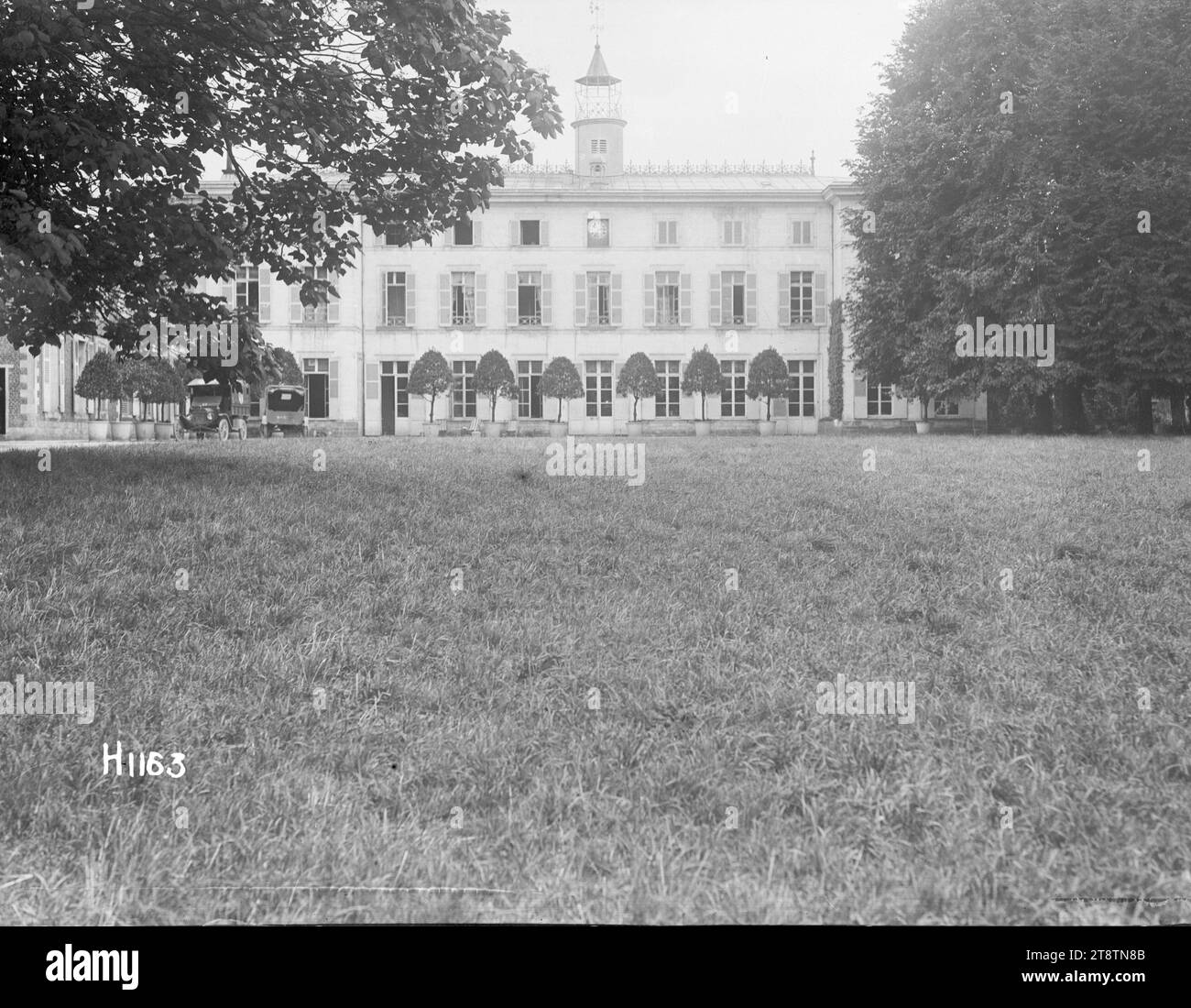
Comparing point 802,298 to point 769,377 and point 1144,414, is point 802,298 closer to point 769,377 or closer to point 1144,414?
point 769,377

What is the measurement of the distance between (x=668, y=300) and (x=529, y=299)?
466 centimetres

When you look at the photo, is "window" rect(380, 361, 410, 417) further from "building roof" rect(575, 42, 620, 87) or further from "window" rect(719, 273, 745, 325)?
"building roof" rect(575, 42, 620, 87)

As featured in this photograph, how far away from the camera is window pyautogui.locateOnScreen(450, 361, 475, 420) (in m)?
32.9

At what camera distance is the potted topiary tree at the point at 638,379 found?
31.1 m

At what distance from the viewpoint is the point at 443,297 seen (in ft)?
112

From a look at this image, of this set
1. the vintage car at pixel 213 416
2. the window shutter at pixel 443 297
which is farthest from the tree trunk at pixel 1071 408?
the window shutter at pixel 443 297

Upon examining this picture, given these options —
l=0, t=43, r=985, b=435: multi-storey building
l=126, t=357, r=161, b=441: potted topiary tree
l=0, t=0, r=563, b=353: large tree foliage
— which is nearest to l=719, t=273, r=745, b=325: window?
l=0, t=43, r=985, b=435: multi-storey building

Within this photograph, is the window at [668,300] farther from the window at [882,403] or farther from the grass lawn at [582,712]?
the grass lawn at [582,712]

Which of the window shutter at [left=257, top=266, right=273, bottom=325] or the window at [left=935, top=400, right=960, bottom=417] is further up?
the window shutter at [left=257, top=266, right=273, bottom=325]

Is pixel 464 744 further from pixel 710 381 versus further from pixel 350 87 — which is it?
pixel 710 381

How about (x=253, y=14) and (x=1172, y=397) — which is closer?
(x=253, y=14)
